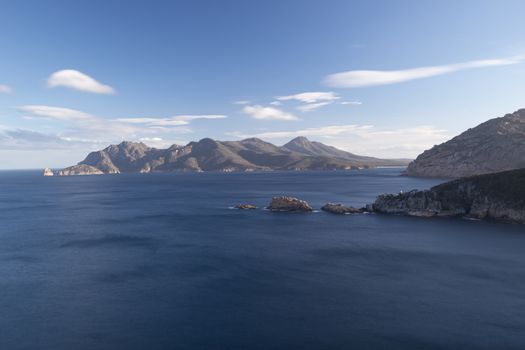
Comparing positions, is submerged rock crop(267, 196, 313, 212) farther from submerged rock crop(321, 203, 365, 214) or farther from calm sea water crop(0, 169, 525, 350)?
calm sea water crop(0, 169, 525, 350)

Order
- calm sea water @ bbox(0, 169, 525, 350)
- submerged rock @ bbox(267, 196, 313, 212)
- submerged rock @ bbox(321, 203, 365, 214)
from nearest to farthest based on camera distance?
1. calm sea water @ bbox(0, 169, 525, 350)
2. submerged rock @ bbox(321, 203, 365, 214)
3. submerged rock @ bbox(267, 196, 313, 212)

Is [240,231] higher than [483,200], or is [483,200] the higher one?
[483,200]

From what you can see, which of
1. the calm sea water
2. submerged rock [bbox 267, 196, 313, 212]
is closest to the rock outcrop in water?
the calm sea water

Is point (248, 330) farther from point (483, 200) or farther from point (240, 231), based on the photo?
point (483, 200)

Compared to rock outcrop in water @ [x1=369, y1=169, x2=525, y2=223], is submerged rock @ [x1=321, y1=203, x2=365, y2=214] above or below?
below

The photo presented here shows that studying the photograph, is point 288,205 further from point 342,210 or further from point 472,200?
point 472,200

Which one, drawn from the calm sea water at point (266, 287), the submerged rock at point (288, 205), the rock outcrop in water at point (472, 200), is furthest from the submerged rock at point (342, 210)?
the calm sea water at point (266, 287)

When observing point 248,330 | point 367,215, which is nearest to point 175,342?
point 248,330
